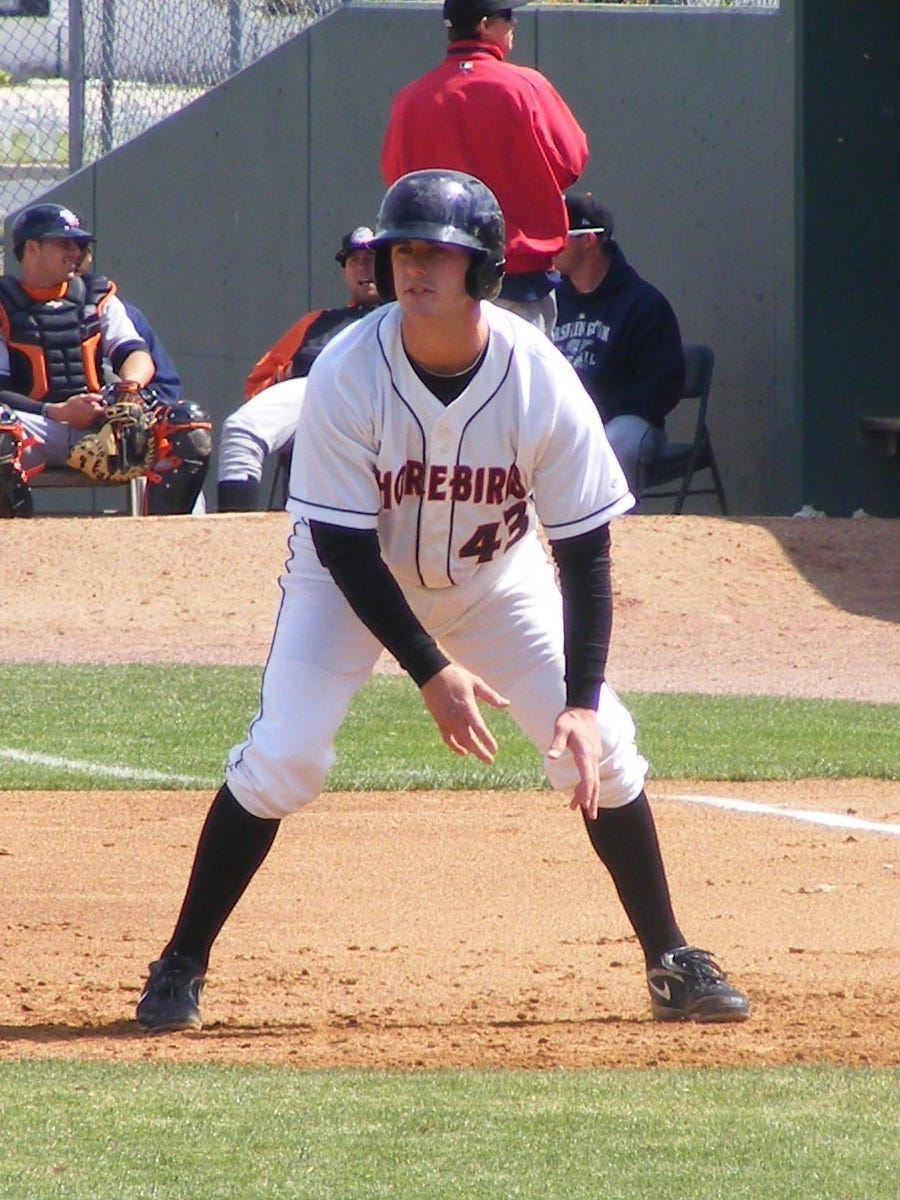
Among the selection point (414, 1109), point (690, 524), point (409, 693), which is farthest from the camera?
point (690, 524)

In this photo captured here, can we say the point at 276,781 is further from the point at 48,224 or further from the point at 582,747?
the point at 48,224

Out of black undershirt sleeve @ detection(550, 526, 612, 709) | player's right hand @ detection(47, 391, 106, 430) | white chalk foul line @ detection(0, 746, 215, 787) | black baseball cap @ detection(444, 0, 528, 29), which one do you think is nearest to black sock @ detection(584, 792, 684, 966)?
black undershirt sleeve @ detection(550, 526, 612, 709)

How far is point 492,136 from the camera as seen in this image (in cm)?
832

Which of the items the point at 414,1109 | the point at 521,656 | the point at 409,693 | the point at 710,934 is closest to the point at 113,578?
the point at 409,693

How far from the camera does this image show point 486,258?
11.9 feet

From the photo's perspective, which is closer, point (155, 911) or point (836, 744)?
point (155, 911)

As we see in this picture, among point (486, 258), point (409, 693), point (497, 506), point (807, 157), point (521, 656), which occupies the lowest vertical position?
point (409, 693)

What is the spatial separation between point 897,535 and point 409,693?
343 cm

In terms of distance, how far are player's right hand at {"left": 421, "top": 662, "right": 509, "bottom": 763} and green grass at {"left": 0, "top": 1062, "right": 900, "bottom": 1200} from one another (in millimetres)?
575

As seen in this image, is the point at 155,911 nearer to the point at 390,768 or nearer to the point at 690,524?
the point at 390,768

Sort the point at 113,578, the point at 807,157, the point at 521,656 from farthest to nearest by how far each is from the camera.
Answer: the point at 807,157
the point at 113,578
the point at 521,656

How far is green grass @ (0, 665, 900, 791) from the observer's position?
Answer: 6.86 meters

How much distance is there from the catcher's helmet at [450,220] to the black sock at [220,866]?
1098mm

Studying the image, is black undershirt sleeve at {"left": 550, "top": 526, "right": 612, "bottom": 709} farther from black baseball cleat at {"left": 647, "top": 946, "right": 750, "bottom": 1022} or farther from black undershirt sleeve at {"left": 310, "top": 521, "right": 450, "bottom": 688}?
black baseball cleat at {"left": 647, "top": 946, "right": 750, "bottom": 1022}
